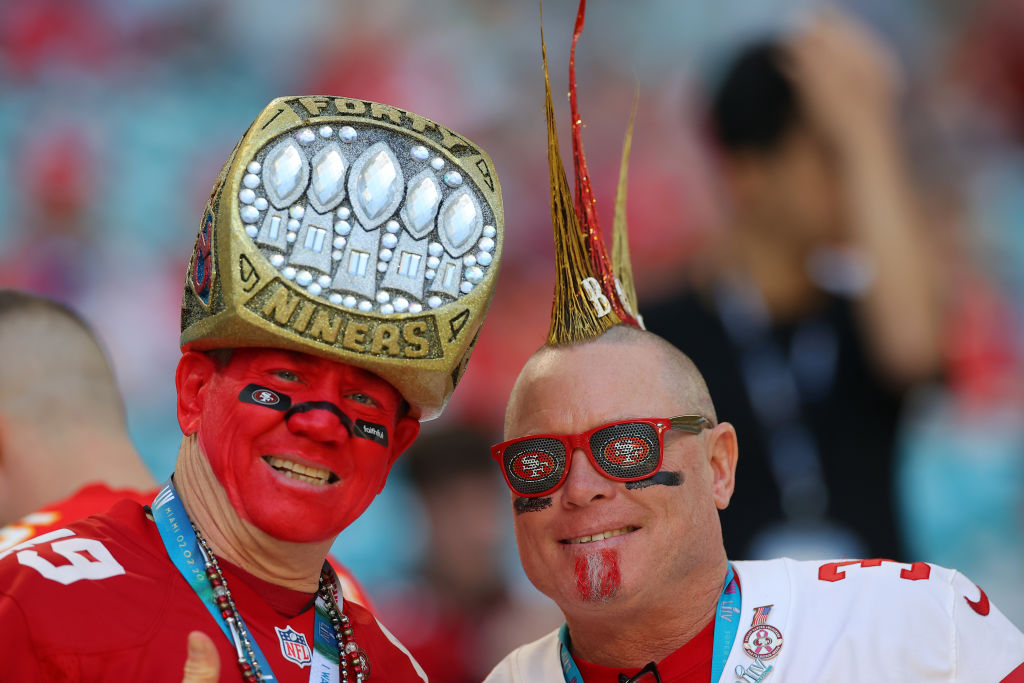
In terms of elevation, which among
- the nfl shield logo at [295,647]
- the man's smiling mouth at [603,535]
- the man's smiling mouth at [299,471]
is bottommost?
the nfl shield logo at [295,647]

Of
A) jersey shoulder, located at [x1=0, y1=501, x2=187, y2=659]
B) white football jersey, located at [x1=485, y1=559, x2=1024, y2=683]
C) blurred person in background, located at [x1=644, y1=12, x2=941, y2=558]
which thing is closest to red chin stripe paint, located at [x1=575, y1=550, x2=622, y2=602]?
white football jersey, located at [x1=485, y1=559, x2=1024, y2=683]

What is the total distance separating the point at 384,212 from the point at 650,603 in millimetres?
1310

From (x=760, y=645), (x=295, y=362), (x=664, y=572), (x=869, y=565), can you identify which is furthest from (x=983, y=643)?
(x=295, y=362)

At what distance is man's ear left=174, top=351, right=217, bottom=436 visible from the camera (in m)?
3.14

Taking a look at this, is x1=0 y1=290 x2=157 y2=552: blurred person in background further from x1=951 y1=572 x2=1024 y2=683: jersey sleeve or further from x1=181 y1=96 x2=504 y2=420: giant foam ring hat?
x1=951 y1=572 x2=1024 y2=683: jersey sleeve

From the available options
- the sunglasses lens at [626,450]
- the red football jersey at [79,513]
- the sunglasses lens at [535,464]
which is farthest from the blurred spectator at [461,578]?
the sunglasses lens at [626,450]

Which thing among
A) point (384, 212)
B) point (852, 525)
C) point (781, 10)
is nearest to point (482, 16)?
point (781, 10)

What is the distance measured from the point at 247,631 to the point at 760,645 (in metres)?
1.38

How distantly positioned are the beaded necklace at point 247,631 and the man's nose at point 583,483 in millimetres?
688

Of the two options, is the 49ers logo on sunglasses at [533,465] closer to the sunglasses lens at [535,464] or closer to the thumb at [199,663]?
the sunglasses lens at [535,464]

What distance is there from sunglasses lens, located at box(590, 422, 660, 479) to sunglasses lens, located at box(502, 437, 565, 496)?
0.11 meters

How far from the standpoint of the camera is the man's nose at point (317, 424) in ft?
9.80

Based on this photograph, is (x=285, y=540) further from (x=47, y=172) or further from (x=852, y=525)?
(x=47, y=172)

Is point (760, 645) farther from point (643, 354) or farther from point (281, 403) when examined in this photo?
point (281, 403)
